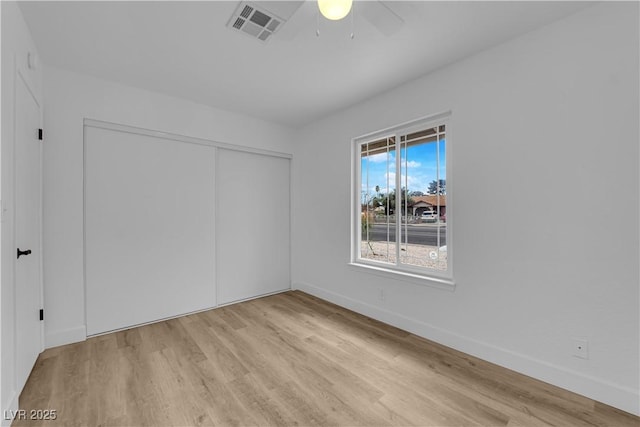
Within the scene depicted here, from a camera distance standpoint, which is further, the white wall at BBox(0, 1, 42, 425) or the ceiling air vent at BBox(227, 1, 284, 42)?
the ceiling air vent at BBox(227, 1, 284, 42)

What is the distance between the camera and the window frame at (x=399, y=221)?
256 cm

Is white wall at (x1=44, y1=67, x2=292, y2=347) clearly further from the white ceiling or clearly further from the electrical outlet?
the electrical outlet

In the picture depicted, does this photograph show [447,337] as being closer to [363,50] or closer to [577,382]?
[577,382]

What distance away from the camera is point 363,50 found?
7.43 feet

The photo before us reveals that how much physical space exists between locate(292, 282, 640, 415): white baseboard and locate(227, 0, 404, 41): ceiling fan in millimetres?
2593

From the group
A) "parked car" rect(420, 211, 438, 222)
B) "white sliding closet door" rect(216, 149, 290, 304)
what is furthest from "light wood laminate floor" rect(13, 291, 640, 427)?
"parked car" rect(420, 211, 438, 222)

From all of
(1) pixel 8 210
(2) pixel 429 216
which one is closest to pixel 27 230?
(1) pixel 8 210

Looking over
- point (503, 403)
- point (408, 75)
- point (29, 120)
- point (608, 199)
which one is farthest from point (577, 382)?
point (29, 120)

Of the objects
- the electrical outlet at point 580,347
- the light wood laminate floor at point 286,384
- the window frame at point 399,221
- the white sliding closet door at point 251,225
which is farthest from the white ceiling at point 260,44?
the light wood laminate floor at point 286,384

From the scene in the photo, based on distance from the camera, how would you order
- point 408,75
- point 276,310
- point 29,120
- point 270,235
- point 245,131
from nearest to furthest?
point 29,120
point 408,75
point 276,310
point 245,131
point 270,235

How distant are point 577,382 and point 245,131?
411 cm

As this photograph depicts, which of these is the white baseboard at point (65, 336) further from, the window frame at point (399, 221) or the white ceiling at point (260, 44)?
the window frame at point (399, 221)

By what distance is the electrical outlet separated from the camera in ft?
5.98

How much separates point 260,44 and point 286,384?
104 inches
